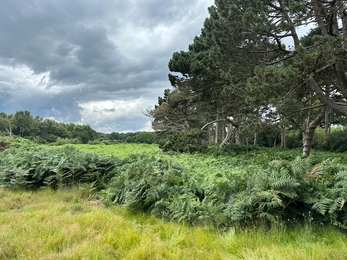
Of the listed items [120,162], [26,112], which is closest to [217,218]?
[120,162]

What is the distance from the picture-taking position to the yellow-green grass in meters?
2.38

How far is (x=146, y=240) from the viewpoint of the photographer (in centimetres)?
279

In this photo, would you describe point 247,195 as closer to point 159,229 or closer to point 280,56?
point 159,229

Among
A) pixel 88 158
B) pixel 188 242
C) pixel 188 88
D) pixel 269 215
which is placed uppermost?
pixel 188 88

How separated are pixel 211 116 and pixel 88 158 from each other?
40.9 feet

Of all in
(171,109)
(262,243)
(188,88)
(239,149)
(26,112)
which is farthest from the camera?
(26,112)

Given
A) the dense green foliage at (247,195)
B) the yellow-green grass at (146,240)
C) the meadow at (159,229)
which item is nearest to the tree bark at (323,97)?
the dense green foliage at (247,195)

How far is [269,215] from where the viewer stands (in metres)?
2.88

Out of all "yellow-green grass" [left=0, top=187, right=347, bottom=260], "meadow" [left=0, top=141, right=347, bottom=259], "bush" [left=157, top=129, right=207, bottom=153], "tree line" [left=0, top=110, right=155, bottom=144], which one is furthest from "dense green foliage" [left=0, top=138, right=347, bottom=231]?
"tree line" [left=0, top=110, right=155, bottom=144]

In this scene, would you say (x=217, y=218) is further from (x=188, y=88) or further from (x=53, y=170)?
(x=188, y=88)

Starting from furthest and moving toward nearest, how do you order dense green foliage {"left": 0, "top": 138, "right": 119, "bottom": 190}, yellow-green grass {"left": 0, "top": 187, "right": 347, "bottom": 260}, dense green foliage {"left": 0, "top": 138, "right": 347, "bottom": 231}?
1. dense green foliage {"left": 0, "top": 138, "right": 119, "bottom": 190}
2. dense green foliage {"left": 0, "top": 138, "right": 347, "bottom": 231}
3. yellow-green grass {"left": 0, "top": 187, "right": 347, "bottom": 260}

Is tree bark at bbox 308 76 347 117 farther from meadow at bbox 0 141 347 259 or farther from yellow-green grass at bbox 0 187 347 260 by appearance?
yellow-green grass at bbox 0 187 347 260

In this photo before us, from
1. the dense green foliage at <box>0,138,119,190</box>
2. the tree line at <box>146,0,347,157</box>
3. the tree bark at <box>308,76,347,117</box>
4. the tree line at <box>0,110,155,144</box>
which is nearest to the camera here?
the dense green foliage at <box>0,138,119,190</box>

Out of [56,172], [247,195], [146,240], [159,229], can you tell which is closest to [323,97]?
[247,195]
